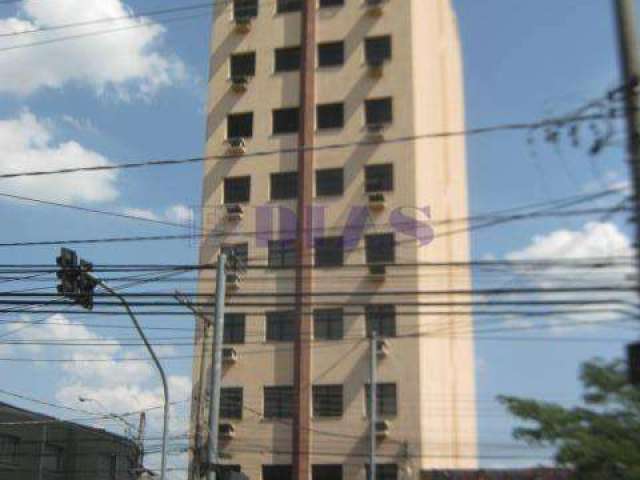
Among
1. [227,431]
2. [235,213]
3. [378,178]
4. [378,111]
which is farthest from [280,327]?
[378,111]

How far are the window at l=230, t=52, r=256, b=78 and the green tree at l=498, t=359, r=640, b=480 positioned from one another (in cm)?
2335

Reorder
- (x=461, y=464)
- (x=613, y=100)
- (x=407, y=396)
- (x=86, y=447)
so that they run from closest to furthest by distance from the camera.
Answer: (x=613, y=100) → (x=407, y=396) → (x=461, y=464) → (x=86, y=447)

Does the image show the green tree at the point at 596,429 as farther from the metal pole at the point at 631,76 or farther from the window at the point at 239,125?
the window at the point at 239,125

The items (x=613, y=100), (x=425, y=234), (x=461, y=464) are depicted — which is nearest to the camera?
(x=613, y=100)

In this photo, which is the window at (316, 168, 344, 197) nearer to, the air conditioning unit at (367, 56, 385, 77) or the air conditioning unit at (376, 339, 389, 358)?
the air conditioning unit at (367, 56, 385, 77)

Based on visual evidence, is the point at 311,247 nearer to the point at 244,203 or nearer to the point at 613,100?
the point at 244,203

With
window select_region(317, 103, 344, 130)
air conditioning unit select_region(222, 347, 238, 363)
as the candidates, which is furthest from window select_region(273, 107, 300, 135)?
air conditioning unit select_region(222, 347, 238, 363)

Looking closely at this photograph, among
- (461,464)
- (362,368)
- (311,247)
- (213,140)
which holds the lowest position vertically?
(461,464)

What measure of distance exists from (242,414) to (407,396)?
6.76 m

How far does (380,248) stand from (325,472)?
9.18 metres

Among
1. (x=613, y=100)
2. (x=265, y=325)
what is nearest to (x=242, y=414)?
(x=265, y=325)

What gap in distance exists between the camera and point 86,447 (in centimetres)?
5131

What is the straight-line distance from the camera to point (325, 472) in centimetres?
3869

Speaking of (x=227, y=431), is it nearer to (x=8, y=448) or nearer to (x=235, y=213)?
(x=235, y=213)
